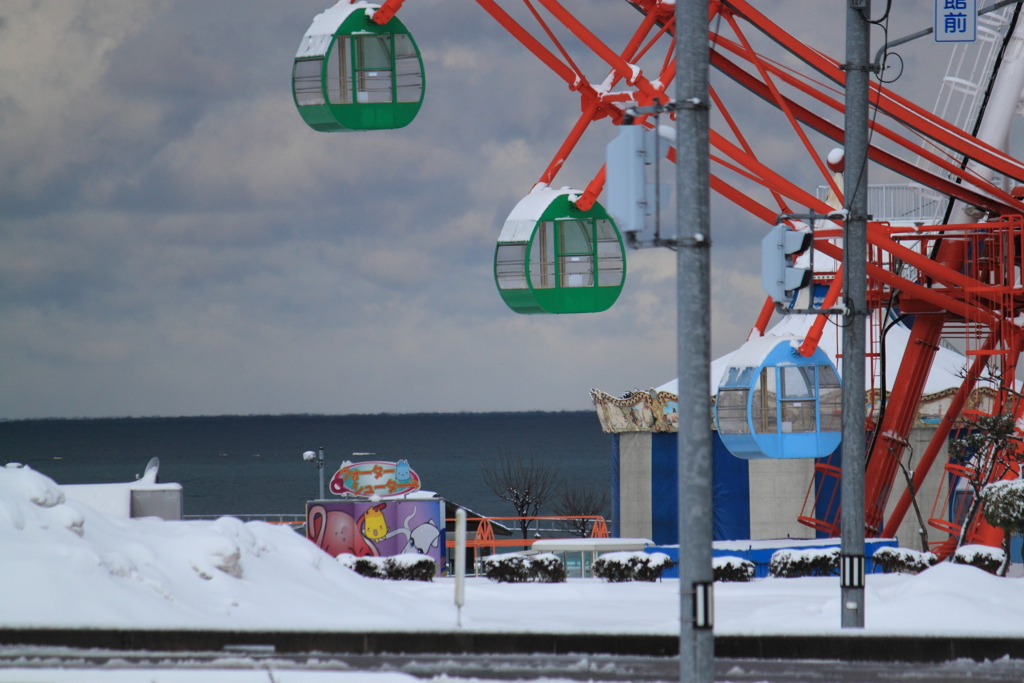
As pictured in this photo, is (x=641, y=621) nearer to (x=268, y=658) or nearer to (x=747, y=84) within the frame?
(x=268, y=658)

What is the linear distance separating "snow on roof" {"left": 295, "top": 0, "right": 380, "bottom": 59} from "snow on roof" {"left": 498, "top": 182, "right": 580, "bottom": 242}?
3.60m

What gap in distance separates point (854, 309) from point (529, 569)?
36.8 feet

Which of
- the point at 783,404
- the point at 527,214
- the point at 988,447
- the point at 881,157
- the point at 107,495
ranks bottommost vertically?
the point at 107,495

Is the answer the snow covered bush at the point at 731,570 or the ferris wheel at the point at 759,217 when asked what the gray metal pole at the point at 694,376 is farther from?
the snow covered bush at the point at 731,570

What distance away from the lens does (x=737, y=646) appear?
13250 millimetres

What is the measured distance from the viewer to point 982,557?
71.3 ft

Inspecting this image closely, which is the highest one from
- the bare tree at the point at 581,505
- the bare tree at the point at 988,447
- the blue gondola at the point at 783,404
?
the blue gondola at the point at 783,404

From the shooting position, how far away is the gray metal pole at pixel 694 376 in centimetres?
783

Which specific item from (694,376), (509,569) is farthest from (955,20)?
(694,376)

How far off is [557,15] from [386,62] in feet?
12.6

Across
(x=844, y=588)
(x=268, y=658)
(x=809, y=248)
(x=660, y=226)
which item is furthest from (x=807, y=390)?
(x=660, y=226)

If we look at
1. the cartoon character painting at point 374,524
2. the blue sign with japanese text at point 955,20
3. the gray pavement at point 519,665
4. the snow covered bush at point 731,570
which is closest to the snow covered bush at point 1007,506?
the snow covered bush at point 731,570

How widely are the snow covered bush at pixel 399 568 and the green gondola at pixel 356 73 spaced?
9.91m

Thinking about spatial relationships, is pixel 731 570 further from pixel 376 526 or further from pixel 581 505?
pixel 581 505
